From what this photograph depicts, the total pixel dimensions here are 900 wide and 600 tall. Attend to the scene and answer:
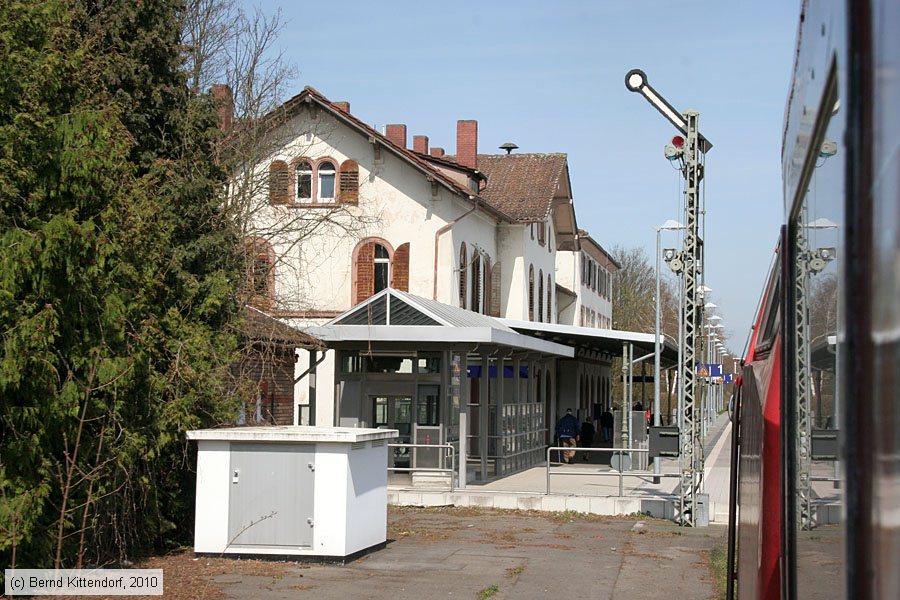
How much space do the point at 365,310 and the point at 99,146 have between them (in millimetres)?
12896

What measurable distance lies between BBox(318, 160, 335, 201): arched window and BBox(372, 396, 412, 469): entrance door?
37.5 ft

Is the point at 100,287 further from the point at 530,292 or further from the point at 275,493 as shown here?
the point at 530,292

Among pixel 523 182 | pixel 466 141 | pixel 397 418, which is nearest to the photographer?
pixel 397 418

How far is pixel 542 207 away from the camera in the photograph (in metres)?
40.1

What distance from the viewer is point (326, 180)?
33.8m

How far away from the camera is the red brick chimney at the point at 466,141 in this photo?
41.9m

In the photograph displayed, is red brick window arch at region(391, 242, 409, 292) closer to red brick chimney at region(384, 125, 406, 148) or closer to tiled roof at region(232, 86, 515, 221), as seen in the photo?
tiled roof at region(232, 86, 515, 221)

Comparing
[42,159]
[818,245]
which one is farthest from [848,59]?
[42,159]

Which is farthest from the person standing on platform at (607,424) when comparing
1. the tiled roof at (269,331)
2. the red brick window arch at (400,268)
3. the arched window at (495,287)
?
the tiled roof at (269,331)

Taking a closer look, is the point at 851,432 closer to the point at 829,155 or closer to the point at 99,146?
the point at 829,155

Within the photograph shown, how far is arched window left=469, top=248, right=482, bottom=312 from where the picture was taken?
35781 mm

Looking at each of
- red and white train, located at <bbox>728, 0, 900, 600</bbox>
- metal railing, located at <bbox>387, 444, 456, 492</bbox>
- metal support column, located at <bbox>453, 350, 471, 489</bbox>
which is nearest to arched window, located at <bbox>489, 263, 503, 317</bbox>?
metal support column, located at <bbox>453, 350, 471, 489</bbox>

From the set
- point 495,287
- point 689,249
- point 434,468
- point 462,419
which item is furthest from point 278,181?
point 689,249

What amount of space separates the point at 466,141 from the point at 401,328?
20706 mm
